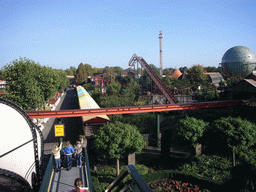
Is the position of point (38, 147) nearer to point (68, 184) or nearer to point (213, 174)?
point (68, 184)

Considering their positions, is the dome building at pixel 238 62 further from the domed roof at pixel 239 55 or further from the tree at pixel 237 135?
the tree at pixel 237 135

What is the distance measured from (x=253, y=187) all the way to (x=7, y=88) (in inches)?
1085

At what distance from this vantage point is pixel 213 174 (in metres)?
13.7

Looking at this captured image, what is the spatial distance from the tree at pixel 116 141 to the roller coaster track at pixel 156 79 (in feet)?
57.1

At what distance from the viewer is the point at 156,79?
111ft

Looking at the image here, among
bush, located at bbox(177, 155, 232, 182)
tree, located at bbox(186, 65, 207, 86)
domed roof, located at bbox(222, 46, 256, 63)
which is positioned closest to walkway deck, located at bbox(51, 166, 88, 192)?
bush, located at bbox(177, 155, 232, 182)

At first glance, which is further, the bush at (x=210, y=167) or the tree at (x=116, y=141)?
the bush at (x=210, y=167)

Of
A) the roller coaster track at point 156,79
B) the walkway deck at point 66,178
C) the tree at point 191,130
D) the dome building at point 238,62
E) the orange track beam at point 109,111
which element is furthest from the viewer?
the dome building at point 238,62

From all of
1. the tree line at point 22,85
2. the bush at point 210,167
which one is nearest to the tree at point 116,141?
the bush at point 210,167

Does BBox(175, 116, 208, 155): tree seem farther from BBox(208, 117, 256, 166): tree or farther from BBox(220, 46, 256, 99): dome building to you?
BBox(220, 46, 256, 99): dome building

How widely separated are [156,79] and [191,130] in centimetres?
1964

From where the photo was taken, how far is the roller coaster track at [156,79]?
30.6m

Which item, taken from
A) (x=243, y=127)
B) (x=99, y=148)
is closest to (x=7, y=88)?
(x=99, y=148)

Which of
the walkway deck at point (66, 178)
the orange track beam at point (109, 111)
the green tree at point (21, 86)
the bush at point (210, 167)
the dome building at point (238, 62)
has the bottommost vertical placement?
the bush at point (210, 167)
